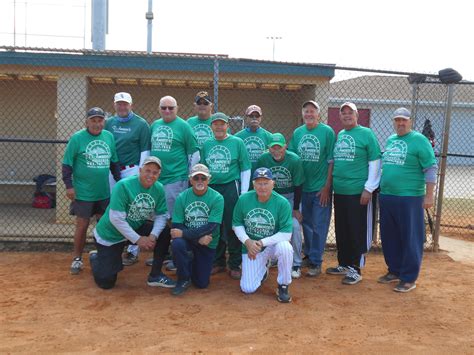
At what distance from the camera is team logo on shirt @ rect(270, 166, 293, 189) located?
5.01 meters

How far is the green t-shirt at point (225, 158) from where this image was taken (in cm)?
489

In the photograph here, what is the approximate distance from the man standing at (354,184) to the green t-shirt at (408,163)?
0.14m

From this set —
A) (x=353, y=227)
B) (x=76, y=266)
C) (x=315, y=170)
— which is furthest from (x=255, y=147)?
(x=76, y=266)

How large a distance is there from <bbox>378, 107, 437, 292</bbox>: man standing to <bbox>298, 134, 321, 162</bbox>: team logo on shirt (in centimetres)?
70

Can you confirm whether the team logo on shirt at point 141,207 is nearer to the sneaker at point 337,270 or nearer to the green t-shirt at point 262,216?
the green t-shirt at point 262,216

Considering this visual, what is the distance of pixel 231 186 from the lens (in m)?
5.02

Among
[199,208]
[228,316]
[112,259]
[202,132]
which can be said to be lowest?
[228,316]

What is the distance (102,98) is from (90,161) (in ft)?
15.8

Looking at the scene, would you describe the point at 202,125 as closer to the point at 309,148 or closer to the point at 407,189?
the point at 309,148

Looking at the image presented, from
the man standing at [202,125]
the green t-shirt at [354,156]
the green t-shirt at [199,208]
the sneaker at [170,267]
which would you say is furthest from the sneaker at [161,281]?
the green t-shirt at [354,156]

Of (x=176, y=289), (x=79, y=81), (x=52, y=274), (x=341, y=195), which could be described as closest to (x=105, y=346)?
(x=176, y=289)

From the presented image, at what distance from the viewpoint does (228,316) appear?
13.4ft

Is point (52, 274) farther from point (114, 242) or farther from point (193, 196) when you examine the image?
point (193, 196)

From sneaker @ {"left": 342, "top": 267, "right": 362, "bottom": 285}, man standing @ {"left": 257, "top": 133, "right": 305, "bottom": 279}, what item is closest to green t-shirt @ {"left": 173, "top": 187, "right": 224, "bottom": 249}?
man standing @ {"left": 257, "top": 133, "right": 305, "bottom": 279}
